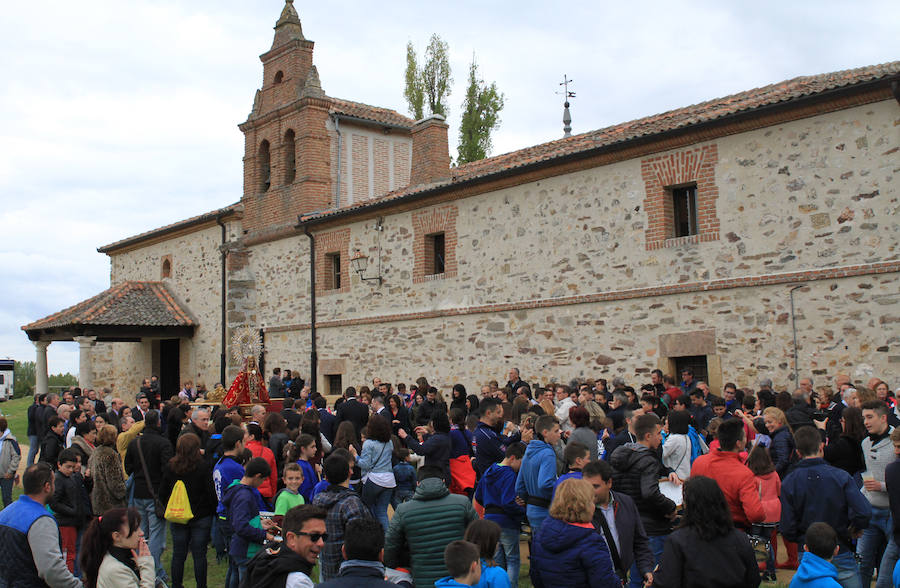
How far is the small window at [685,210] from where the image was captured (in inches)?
520

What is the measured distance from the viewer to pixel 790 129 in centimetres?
1191

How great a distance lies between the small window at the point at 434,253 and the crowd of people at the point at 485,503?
8.40m

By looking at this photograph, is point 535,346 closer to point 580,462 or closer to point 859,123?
point 859,123

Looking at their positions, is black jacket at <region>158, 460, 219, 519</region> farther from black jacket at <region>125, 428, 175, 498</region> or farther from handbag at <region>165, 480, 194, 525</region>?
black jacket at <region>125, 428, 175, 498</region>

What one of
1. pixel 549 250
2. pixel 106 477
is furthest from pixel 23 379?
pixel 106 477

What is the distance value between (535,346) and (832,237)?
5.53 metres

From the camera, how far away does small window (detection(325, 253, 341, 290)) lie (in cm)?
1997

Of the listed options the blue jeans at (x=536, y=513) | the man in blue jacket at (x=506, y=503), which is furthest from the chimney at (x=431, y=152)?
the blue jeans at (x=536, y=513)

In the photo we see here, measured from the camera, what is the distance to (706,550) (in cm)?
398

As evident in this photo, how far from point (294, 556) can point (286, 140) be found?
63.5ft

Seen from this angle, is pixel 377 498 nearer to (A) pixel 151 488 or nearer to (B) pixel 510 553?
(B) pixel 510 553

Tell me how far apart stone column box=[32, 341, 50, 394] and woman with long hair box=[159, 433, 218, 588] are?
770 inches

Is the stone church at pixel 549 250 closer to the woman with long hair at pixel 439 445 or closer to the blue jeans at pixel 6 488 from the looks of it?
the woman with long hair at pixel 439 445

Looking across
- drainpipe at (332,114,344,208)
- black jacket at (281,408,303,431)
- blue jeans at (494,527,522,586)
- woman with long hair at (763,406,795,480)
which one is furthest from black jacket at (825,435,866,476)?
drainpipe at (332,114,344,208)
